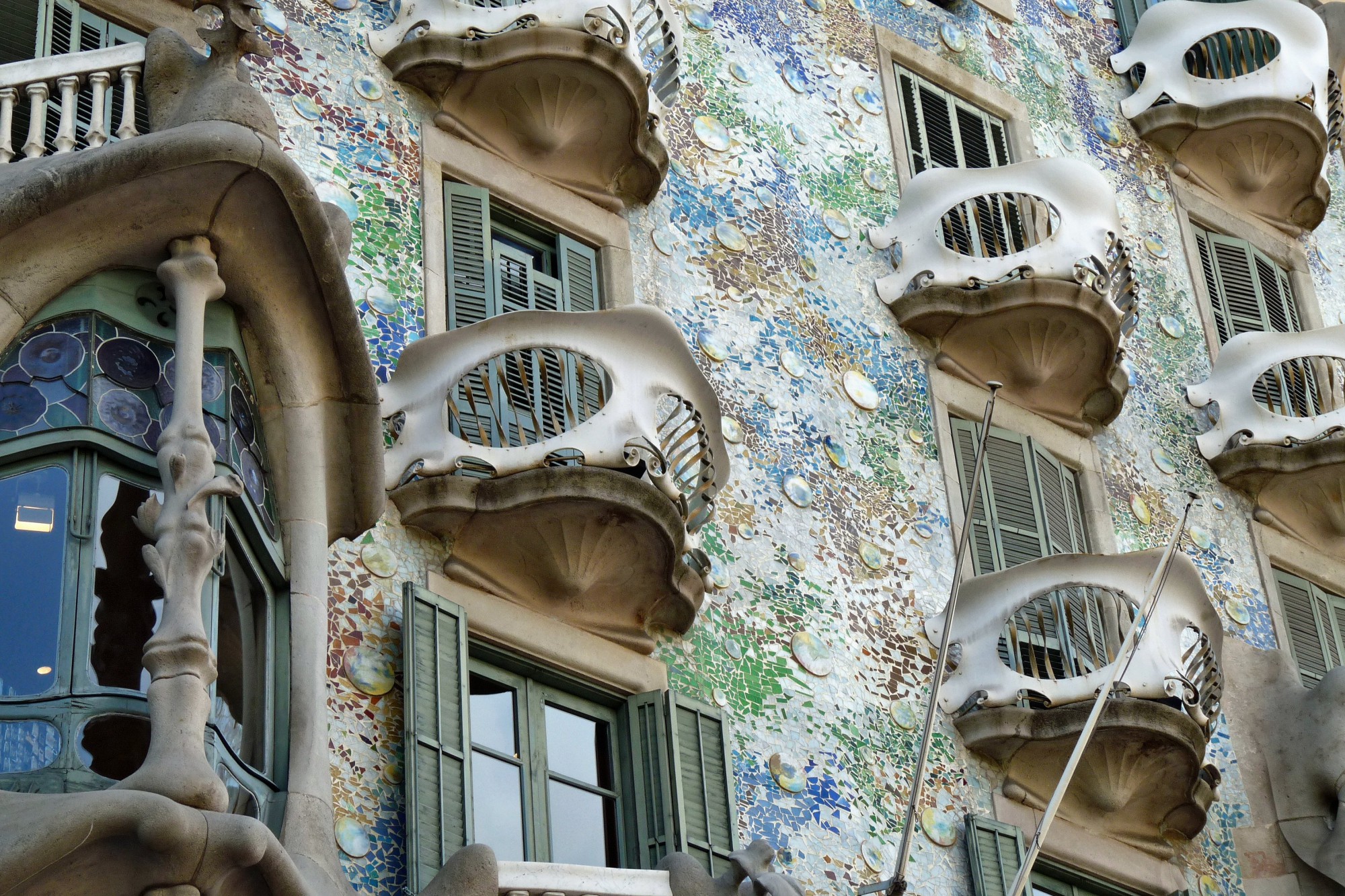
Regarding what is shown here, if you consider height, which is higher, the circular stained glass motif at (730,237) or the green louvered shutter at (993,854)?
the circular stained glass motif at (730,237)

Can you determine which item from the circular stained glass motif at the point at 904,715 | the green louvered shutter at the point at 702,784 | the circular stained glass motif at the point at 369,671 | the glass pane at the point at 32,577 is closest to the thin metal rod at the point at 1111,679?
the circular stained glass motif at the point at 904,715

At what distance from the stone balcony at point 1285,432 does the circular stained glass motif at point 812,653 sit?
15.3ft

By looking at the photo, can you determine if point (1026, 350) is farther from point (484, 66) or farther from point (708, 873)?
point (708, 873)

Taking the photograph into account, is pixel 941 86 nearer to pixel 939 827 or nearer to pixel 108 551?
pixel 939 827

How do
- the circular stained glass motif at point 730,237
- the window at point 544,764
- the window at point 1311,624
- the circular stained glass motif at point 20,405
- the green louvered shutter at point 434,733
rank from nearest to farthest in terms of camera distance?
1. the circular stained glass motif at point 20,405
2. the green louvered shutter at point 434,733
3. the window at point 544,764
4. the circular stained glass motif at point 730,237
5. the window at point 1311,624

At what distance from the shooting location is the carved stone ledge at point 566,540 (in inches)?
496

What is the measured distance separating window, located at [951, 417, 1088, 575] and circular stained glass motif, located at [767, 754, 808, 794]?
2391 millimetres

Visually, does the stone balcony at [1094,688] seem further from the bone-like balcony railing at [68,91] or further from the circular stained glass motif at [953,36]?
the bone-like balcony railing at [68,91]

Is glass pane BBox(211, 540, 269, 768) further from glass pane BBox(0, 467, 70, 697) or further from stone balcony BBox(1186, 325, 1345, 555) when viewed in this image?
stone balcony BBox(1186, 325, 1345, 555)

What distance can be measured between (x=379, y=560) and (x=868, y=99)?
6.22 m

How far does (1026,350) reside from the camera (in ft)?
53.8

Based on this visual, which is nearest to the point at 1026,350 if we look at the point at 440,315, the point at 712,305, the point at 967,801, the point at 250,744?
the point at 712,305

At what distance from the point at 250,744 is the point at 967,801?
17.1 feet

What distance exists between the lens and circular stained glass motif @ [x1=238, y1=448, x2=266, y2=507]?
10609mm
